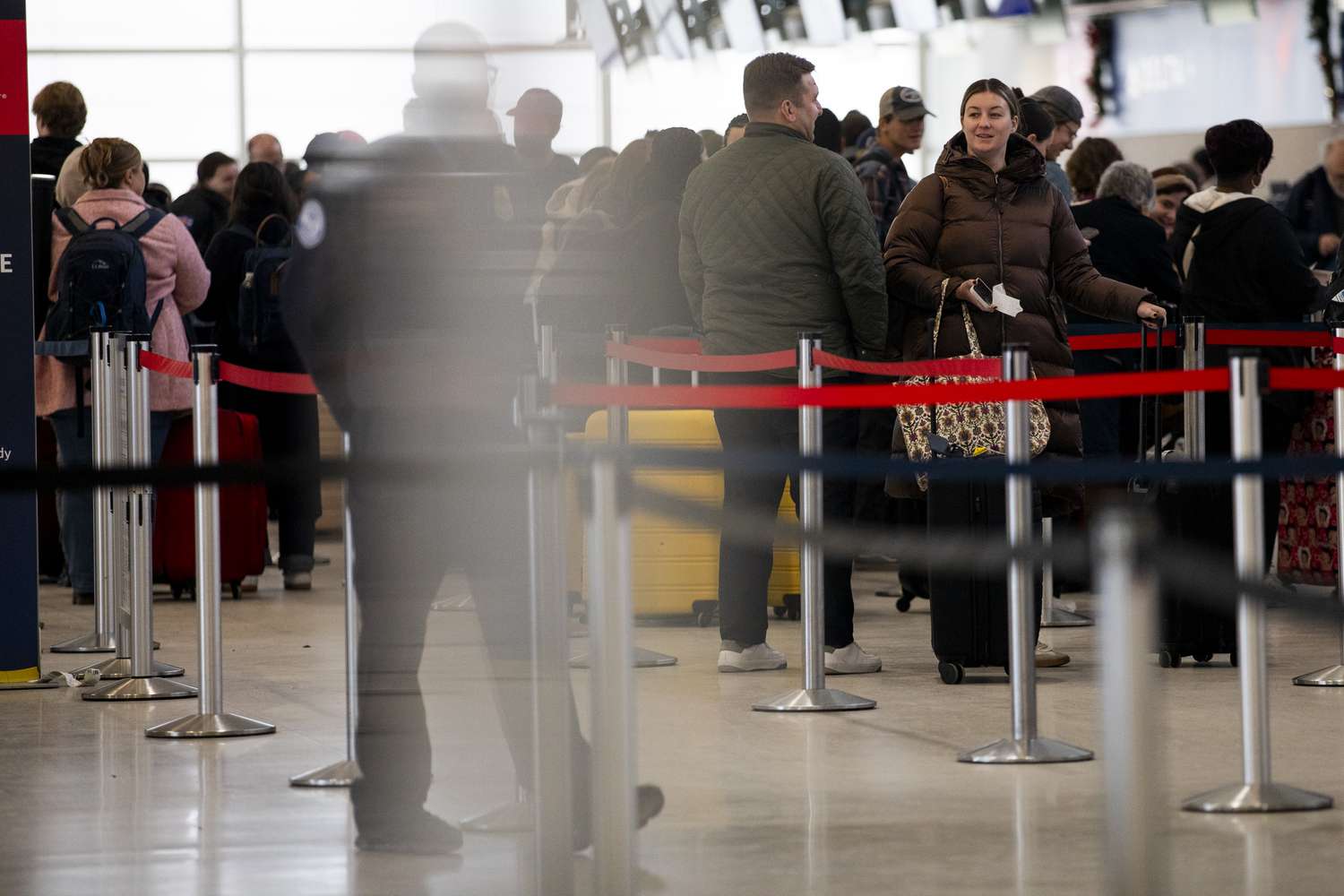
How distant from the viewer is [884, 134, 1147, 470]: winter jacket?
21.5 ft

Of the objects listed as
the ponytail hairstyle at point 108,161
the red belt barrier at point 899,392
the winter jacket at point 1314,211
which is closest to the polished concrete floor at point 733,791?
the red belt barrier at point 899,392

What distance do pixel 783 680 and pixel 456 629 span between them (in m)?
1.79

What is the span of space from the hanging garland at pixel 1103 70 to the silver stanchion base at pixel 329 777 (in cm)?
1684

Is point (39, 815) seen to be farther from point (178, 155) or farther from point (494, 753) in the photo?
point (178, 155)

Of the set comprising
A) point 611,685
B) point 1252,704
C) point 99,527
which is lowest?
point 1252,704

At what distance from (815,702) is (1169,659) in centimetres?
151

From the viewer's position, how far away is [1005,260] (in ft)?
21.6

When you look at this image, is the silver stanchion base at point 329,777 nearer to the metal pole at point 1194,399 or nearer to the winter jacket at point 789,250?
the winter jacket at point 789,250

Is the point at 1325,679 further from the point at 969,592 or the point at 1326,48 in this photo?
the point at 1326,48

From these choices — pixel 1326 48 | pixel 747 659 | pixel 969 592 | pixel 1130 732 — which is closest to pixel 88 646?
pixel 747 659

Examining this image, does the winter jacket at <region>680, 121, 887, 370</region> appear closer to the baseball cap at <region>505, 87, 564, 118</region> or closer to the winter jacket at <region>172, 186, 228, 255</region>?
the baseball cap at <region>505, 87, 564, 118</region>

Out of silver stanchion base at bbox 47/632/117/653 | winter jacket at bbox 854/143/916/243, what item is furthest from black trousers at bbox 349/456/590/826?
winter jacket at bbox 854/143/916/243

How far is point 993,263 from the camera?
6582 millimetres

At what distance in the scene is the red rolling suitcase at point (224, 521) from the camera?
9.16 m
